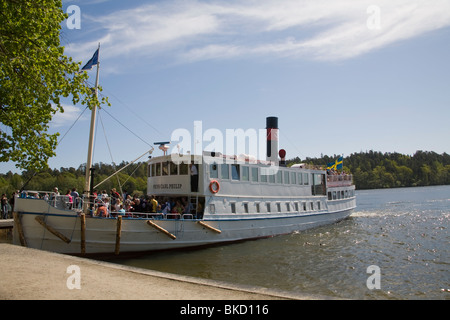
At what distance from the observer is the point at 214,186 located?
717 inches

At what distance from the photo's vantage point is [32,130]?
1295 centimetres

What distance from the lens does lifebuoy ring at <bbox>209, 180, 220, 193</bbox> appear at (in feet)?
59.3

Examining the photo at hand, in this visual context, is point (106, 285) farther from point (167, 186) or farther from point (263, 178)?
point (263, 178)

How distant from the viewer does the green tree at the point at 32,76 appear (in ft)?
36.0

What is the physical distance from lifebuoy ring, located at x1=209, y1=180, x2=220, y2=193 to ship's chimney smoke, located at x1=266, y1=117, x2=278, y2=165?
8.15m

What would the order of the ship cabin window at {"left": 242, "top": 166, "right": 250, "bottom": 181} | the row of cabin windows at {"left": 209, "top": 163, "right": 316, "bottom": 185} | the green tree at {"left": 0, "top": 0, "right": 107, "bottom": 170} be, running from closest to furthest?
the green tree at {"left": 0, "top": 0, "right": 107, "bottom": 170}
the row of cabin windows at {"left": 209, "top": 163, "right": 316, "bottom": 185}
the ship cabin window at {"left": 242, "top": 166, "right": 250, "bottom": 181}

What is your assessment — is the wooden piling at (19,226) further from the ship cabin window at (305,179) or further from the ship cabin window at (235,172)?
the ship cabin window at (305,179)

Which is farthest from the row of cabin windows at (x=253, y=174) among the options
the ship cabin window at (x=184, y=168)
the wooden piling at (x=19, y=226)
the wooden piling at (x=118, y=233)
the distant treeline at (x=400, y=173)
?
the distant treeline at (x=400, y=173)

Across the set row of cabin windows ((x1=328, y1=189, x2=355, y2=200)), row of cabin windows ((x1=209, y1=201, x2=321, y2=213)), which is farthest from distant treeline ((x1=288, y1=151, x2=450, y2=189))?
row of cabin windows ((x1=209, y1=201, x2=321, y2=213))

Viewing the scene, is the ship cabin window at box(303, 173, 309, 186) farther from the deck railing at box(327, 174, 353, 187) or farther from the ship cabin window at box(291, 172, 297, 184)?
the deck railing at box(327, 174, 353, 187)

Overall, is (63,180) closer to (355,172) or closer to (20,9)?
(20,9)

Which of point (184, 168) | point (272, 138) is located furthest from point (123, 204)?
point (272, 138)

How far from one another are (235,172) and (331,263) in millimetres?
7283
